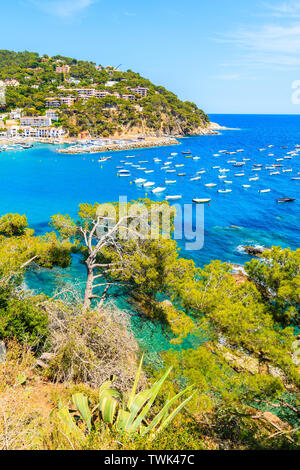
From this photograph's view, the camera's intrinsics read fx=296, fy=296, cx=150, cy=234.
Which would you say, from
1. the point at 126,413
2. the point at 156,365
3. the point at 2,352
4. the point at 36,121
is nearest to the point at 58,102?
the point at 36,121

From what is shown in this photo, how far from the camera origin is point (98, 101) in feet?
334

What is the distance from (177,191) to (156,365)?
124 feet

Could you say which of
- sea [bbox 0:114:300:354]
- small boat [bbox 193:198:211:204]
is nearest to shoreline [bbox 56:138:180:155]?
sea [bbox 0:114:300:354]

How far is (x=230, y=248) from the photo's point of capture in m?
28.1

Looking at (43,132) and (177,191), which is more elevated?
(43,132)

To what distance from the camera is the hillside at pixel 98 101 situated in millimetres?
96250

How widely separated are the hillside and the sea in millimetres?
21201

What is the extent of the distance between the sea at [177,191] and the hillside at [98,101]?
69.6 ft

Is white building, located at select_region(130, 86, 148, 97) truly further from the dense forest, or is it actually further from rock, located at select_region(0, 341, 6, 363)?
rock, located at select_region(0, 341, 6, 363)

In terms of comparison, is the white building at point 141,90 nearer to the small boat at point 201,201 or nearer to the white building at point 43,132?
the white building at point 43,132

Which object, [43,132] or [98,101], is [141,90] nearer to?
[98,101]

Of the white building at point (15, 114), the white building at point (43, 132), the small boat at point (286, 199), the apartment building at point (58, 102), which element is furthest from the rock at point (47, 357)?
the apartment building at point (58, 102)

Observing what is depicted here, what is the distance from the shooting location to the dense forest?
680cm

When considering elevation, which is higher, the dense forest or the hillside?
the hillside
